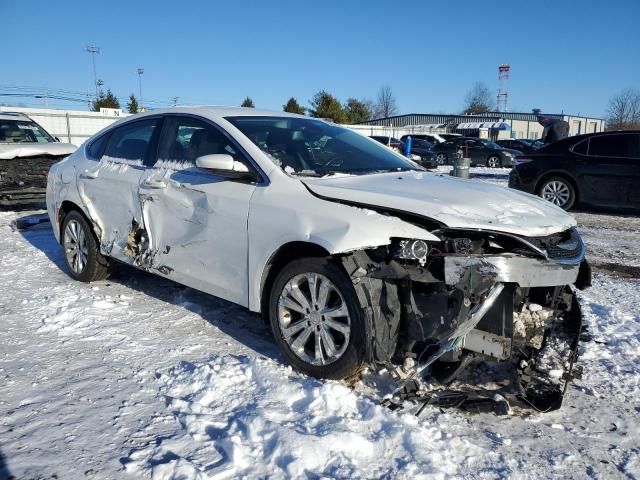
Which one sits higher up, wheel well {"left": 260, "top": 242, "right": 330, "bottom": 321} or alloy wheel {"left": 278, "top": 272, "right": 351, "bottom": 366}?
wheel well {"left": 260, "top": 242, "right": 330, "bottom": 321}

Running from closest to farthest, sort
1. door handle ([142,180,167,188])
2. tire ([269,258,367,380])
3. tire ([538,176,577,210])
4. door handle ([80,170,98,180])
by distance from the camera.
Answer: tire ([269,258,367,380]) → door handle ([142,180,167,188]) → door handle ([80,170,98,180]) → tire ([538,176,577,210])

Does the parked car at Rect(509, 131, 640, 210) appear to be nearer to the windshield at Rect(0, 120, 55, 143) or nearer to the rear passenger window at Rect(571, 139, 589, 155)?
the rear passenger window at Rect(571, 139, 589, 155)

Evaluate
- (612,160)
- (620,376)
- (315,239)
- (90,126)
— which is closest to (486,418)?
(620,376)

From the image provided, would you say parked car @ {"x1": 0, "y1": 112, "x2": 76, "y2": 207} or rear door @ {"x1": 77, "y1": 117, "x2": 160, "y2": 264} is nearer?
rear door @ {"x1": 77, "y1": 117, "x2": 160, "y2": 264}

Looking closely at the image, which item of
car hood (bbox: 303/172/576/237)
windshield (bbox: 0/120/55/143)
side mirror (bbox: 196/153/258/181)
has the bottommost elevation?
car hood (bbox: 303/172/576/237)

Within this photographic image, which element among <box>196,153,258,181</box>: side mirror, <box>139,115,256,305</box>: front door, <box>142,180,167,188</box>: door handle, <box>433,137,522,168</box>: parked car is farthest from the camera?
<box>433,137,522,168</box>: parked car

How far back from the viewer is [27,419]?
294 cm

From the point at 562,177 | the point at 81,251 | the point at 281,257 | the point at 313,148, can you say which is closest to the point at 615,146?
the point at 562,177

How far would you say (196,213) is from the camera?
401cm

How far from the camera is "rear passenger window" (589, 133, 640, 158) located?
938 cm

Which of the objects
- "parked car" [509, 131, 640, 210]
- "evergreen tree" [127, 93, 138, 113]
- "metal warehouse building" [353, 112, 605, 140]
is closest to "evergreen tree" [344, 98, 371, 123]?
"metal warehouse building" [353, 112, 605, 140]

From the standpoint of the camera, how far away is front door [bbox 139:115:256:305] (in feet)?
12.3

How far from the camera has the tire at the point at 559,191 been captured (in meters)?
10.0

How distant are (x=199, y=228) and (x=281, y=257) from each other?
0.82 meters
